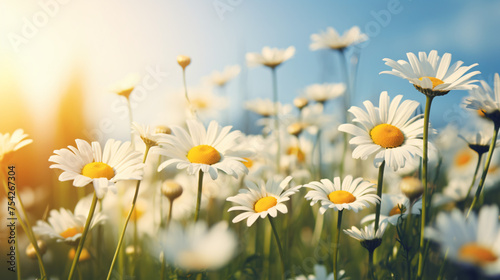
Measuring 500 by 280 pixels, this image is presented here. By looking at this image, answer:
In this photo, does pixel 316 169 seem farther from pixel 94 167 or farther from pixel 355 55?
pixel 94 167

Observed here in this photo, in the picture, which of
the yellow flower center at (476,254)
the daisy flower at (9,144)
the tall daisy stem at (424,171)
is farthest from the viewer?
the daisy flower at (9,144)

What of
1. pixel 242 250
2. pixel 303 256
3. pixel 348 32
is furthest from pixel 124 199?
pixel 348 32

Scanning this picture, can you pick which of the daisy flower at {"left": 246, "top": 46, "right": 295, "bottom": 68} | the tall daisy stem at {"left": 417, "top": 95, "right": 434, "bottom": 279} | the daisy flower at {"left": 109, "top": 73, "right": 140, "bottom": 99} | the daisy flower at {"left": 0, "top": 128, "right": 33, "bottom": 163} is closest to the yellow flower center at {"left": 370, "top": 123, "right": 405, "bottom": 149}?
the tall daisy stem at {"left": 417, "top": 95, "right": 434, "bottom": 279}

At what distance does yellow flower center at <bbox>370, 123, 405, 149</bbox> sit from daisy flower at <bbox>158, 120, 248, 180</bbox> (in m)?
0.40

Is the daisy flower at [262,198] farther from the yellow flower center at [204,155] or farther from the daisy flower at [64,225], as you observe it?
the daisy flower at [64,225]

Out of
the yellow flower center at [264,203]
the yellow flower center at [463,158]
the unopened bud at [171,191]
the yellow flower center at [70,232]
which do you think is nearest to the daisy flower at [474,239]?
the yellow flower center at [264,203]

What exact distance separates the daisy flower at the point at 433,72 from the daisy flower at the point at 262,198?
44 cm

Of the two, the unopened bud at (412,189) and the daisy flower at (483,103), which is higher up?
A: the daisy flower at (483,103)

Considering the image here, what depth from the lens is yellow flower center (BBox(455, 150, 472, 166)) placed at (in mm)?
2877

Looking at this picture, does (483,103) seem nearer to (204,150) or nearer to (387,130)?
(387,130)

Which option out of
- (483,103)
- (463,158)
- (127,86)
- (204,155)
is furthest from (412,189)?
(463,158)

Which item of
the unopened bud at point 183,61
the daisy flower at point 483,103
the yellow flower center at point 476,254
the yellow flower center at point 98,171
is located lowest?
the yellow flower center at point 476,254

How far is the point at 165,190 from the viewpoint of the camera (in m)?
1.38

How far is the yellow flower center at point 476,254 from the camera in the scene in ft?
2.49
